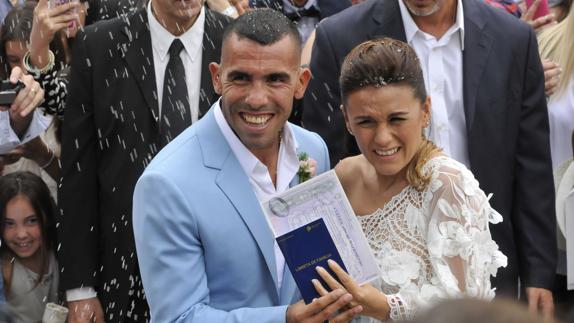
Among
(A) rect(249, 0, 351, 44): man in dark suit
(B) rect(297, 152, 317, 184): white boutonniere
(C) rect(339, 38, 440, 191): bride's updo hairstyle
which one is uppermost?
(A) rect(249, 0, 351, 44): man in dark suit

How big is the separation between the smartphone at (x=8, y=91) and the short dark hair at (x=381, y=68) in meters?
2.40

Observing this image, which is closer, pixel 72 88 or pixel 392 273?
pixel 392 273

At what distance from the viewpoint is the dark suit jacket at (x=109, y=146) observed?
17.5 feet

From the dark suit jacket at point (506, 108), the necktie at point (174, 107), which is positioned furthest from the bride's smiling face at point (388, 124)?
the necktie at point (174, 107)

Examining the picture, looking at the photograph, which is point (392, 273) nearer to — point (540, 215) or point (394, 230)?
point (394, 230)

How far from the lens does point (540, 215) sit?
512 cm

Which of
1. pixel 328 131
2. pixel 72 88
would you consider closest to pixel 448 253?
pixel 328 131

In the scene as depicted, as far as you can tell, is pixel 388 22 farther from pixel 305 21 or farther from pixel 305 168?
pixel 305 21

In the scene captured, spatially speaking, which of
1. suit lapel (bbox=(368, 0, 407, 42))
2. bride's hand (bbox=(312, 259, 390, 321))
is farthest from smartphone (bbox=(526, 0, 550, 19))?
bride's hand (bbox=(312, 259, 390, 321))

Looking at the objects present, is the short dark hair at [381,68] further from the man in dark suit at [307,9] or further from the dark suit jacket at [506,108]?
the man in dark suit at [307,9]

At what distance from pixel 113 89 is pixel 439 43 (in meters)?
1.59

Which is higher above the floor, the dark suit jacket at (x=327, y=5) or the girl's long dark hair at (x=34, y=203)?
the dark suit jacket at (x=327, y=5)

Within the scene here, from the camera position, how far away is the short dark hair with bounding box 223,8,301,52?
149 inches

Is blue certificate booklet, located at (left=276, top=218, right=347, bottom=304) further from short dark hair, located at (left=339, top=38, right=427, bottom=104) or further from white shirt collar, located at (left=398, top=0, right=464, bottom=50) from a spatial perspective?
white shirt collar, located at (left=398, top=0, right=464, bottom=50)
